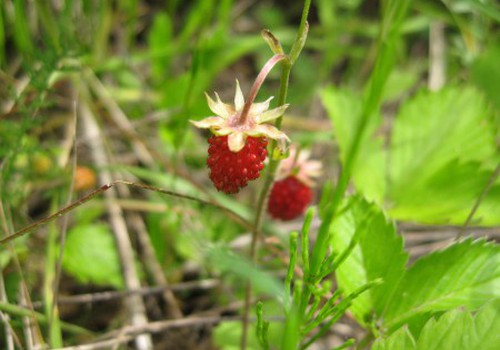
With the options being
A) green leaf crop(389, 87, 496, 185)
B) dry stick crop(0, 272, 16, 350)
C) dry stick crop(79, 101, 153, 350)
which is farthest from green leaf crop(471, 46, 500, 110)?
dry stick crop(0, 272, 16, 350)

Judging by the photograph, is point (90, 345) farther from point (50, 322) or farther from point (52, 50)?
point (52, 50)

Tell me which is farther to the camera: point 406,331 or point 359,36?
point 359,36

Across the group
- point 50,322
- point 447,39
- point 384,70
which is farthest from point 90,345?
point 447,39

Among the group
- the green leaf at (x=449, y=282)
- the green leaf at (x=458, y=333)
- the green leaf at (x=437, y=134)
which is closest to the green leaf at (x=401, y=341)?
the green leaf at (x=458, y=333)

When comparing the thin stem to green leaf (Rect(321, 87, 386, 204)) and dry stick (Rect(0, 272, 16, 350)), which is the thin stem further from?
dry stick (Rect(0, 272, 16, 350))

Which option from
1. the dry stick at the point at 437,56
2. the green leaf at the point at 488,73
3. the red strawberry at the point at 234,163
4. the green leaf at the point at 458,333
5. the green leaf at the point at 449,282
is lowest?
the green leaf at the point at 458,333

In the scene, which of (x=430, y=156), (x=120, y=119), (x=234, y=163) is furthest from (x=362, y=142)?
(x=120, y=119)

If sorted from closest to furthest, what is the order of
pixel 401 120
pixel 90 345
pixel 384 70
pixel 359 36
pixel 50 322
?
pixel 384 70, pixel 50 322, pixel 90 345, pixel 401 120, pixel 359 36

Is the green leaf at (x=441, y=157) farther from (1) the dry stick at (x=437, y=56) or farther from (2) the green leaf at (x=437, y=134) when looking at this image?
(1) the dry stick at (x=437, y=56)
